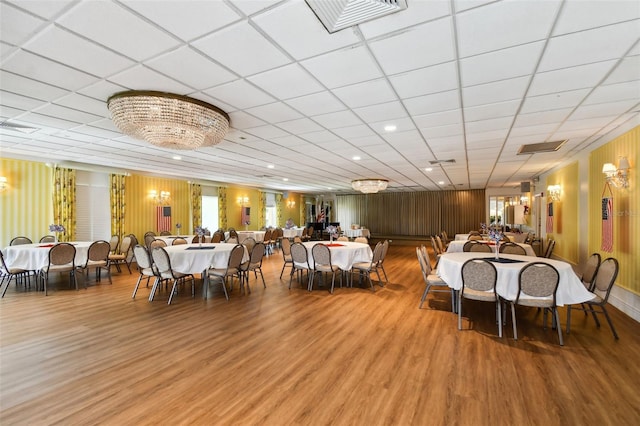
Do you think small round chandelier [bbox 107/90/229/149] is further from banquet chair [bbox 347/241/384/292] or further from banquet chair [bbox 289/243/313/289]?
banquet chair [bbox 347/241/384/292]

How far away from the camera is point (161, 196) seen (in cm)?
1085

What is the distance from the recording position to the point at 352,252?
6520 millimetres

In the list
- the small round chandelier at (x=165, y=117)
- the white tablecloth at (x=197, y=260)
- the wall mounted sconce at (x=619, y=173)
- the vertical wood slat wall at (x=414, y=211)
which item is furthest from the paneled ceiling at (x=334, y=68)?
the vertical wood slat wall at (x=414, y=211)

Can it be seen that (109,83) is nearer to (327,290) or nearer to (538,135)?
(327,290)

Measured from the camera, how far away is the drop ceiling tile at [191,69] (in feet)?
8.96

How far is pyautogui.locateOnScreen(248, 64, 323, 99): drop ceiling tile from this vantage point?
304cm

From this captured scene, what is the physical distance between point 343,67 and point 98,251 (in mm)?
6947

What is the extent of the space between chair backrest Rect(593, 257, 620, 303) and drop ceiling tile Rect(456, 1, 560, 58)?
10.7 feet

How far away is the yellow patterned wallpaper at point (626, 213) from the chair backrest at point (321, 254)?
491 cm

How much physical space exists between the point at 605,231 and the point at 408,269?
457cm

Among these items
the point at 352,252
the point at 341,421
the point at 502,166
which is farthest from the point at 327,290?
the point at 502,166

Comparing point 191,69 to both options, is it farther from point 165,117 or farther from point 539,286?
point 539,286

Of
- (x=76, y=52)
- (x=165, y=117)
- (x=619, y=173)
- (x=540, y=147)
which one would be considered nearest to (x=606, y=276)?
Result: (x=619, y=173)

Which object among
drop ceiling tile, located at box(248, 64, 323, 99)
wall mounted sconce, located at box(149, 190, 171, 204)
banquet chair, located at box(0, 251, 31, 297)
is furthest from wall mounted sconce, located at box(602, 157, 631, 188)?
wall mounted sconce, located at box(149, 190, 171, 204)
